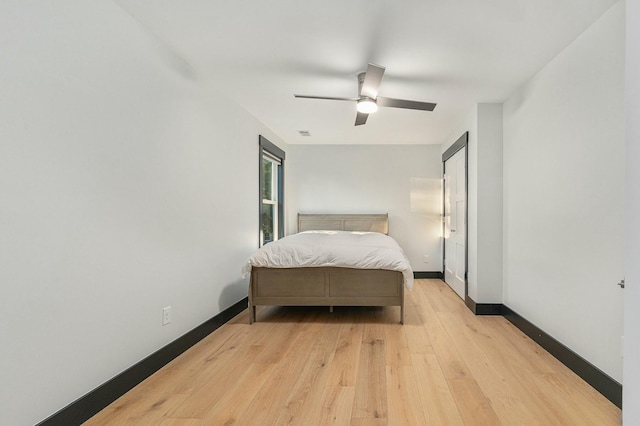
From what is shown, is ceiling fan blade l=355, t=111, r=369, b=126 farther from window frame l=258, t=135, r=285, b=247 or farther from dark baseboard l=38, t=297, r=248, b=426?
dark baseboard l=38, t=297, r=248, b=426

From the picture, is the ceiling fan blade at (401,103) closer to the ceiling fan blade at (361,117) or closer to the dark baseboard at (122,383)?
the ceiling fan blade at (361,117)

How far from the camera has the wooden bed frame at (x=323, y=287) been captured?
3152mm

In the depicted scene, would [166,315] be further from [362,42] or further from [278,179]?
[278,179]

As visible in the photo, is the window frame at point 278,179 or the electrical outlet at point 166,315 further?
the window frame at point 278,179

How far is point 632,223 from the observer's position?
0.69m

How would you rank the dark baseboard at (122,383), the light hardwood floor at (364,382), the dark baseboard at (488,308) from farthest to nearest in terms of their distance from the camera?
the dark baseboard at (488,308), the light hardwood floor at (364,382), the dark baseboard at (122,383)

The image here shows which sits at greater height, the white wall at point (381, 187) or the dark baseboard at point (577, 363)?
the white wall at point (381, 187)

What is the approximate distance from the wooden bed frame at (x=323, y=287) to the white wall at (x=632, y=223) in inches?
96.6

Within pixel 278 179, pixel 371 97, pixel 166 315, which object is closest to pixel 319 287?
pixel 166 315

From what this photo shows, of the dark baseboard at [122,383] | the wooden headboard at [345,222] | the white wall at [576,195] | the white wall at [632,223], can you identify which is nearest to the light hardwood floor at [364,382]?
the dark baseboard at [122,383]

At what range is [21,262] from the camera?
1.35 meters

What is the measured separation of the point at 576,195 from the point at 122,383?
3.05 metres

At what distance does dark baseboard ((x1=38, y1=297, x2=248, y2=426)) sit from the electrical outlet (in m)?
0.17

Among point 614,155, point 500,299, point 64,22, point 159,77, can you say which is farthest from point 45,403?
point 500,299
